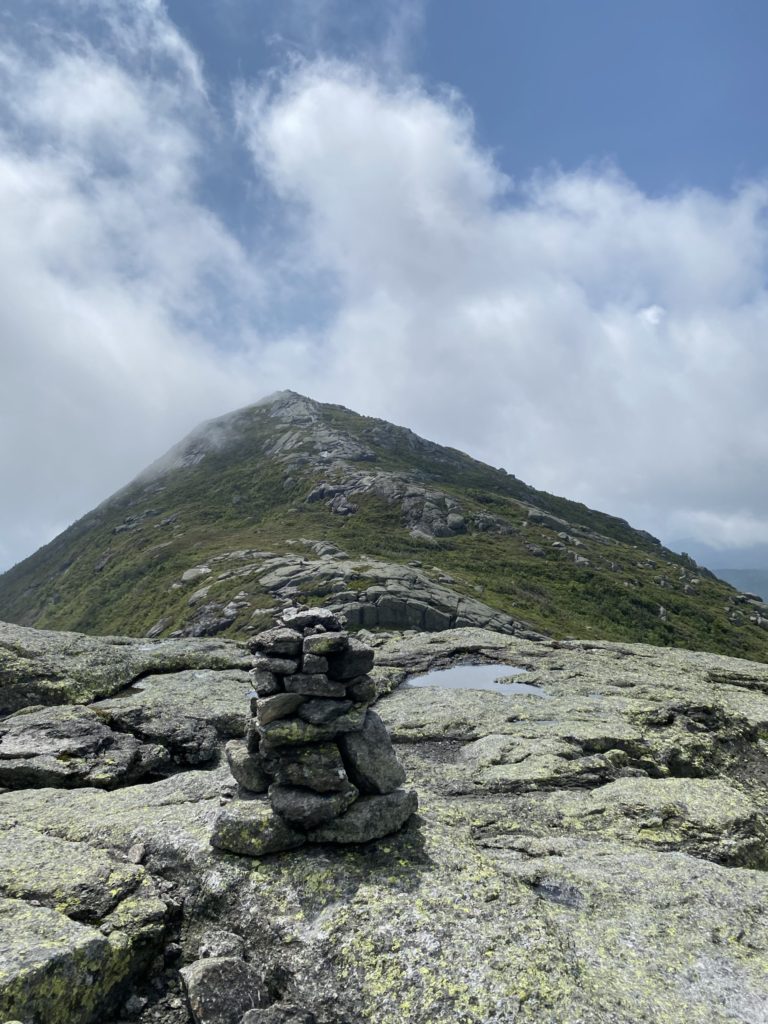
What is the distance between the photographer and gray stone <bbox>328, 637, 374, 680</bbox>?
16.0 metres

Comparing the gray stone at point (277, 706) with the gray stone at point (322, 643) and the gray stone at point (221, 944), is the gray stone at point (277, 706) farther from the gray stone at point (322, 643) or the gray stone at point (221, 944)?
the gray stone at point (221, 944)

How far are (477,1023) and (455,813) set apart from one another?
23.4ft

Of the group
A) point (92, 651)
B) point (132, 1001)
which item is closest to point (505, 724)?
point (132, 1001)

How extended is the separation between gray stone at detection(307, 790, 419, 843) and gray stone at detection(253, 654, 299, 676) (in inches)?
155

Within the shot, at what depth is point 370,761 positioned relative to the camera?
15172 mm

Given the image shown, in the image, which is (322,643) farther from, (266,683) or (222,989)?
(222,989)

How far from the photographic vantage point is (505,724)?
24.1 m

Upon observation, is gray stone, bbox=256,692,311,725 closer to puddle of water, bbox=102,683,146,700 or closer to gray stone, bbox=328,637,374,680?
gray stone, bbox=328,637,374,680

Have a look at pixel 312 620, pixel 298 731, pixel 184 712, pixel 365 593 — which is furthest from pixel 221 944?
pixel 365 593

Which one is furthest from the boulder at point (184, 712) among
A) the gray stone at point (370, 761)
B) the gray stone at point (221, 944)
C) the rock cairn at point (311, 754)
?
the gray stone at point (221, 944)

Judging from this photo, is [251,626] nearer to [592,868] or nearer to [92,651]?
[92,651]

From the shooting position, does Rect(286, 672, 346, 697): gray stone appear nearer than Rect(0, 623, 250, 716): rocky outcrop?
Yes

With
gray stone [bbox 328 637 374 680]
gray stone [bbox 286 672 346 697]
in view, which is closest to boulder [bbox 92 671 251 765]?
gray stone [bbox 286 672 346 697]

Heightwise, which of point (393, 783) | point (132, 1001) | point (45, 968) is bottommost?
point (132, 1001)
